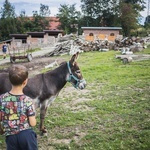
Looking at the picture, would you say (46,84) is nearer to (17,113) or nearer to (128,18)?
(17,113)

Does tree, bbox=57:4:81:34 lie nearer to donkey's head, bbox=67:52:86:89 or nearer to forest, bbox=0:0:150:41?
forest, bbox=0:0:150:41

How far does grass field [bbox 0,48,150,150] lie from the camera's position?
5629 mm

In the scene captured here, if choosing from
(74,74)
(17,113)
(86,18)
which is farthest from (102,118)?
(86,18)

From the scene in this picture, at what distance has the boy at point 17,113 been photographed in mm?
3322

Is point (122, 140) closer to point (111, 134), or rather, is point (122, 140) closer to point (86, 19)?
point (111, 134)

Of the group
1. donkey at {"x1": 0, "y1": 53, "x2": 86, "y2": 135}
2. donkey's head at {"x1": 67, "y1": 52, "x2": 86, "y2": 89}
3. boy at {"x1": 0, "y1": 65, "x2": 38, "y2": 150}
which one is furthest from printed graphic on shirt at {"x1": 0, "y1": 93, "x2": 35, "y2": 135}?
donkey's head at {"x1": 67, "y1": 52, "x2": 86, "y2": 89}

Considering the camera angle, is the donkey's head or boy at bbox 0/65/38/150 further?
the donkey's head

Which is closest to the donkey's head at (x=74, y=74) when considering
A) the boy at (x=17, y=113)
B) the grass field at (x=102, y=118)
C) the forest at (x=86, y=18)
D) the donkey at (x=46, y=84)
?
the donkey at (x=46, y=84)

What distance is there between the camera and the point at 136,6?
231 ft

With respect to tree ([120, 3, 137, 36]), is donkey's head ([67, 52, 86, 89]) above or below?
below

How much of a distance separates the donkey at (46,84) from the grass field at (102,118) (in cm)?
84

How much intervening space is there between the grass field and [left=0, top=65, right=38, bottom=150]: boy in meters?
2.23

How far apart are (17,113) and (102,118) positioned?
438 centimetres

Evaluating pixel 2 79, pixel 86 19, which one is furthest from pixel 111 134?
pixel 86 19
